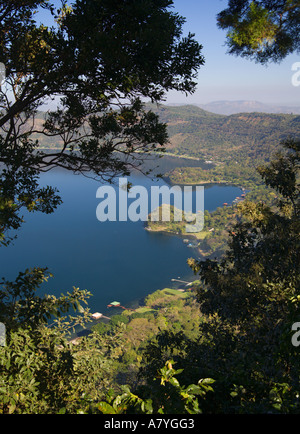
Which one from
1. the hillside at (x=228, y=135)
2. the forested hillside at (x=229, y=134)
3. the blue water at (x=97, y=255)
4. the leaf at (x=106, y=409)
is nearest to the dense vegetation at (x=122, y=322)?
the leaf at (x=106, y=409)

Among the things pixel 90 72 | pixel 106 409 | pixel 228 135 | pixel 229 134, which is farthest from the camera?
pixel 229 134

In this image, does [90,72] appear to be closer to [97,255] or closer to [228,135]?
[97,255]

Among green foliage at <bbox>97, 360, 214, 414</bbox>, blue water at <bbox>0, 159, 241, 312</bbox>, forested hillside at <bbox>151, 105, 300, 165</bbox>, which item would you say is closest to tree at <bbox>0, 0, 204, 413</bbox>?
green foliage at <bbox>97, 360, 214, 414</bbox>

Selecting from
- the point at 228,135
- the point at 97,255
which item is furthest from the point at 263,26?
the point at 228,135

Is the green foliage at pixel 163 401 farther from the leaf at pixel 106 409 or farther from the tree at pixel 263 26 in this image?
the tree at pixel 263 26

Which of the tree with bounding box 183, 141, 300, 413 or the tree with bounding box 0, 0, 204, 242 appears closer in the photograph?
the tree with bounding box 183, 141, 300, 413

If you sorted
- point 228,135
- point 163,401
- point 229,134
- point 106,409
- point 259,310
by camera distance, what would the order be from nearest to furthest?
1. point 106,409
2. point 163,401
3. point 259,310
4. point 228,135
5. point 229,134

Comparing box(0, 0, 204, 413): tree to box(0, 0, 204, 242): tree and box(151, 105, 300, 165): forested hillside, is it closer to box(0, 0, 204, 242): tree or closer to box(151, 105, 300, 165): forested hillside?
box(0, 0, 204, 242): tree
